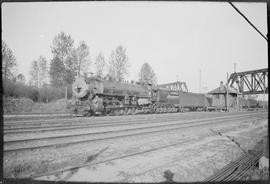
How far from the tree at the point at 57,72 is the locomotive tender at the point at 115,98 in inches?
453

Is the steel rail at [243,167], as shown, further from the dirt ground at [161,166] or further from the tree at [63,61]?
the tree at [63,61]

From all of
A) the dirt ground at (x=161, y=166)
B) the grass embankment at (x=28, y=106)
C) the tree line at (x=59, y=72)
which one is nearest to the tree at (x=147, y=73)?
the tree line at (x=59, y=72)

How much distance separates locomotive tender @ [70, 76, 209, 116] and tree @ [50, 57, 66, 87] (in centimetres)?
1152

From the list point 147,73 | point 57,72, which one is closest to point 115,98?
point 57,72

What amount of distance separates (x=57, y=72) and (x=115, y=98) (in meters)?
14.7

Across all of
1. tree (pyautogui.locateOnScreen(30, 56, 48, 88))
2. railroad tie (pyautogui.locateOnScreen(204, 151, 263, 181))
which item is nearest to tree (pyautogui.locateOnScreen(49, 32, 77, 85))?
tree (pyautogui.locateOnScreen(30, 56, 48, 88))

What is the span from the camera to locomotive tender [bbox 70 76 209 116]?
16.2 metres

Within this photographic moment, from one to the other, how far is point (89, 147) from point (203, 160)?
4.15 meters

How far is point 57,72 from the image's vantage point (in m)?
27.7

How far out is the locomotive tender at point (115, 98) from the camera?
53.3 ft

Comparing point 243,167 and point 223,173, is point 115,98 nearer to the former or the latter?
point 243,167

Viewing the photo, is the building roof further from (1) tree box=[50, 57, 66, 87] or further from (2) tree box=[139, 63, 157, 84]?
(1) tree box=[50, 57, 66, 87]

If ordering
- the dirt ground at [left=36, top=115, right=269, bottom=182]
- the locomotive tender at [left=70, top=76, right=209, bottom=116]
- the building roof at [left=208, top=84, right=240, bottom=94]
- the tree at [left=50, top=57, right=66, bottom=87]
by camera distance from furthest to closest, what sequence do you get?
the building roof at [left=208, top=84, right=240, bottom=94], the tree at [left=50, top=57, right=66, bottom=87], the locomotive tender at [left=70, top=76, right=209, bottom=116], the dirt ground at [left=36, top=115, right=269, bottom=182]

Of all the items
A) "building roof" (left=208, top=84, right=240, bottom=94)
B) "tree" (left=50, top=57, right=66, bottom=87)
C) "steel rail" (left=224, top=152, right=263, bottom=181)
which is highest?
"tree" (left=50, top=57, right=66, bottom=87)
